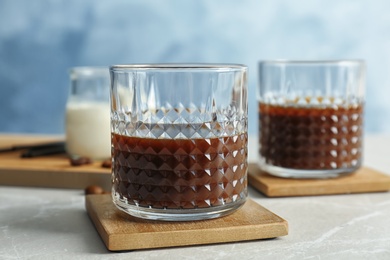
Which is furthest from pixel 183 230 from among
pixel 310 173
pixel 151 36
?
pixel 151 36

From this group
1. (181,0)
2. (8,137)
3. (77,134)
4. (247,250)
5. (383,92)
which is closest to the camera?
(247,250)

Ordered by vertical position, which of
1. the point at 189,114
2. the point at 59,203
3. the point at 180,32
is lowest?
the point at 59,203

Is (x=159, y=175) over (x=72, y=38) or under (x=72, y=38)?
under

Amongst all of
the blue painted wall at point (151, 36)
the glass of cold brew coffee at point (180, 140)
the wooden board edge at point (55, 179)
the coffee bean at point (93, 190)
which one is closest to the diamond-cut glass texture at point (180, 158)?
the glass of cold brew coffee at point (180, 140)

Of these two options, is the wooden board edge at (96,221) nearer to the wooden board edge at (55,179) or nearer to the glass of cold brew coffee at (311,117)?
the wooden board edge at (55,179)

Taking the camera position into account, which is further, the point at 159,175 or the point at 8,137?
the point at 8,137

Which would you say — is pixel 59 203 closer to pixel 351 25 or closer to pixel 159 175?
pixel 159 175

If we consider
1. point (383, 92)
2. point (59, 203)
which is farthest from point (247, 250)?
point (383, 92)
